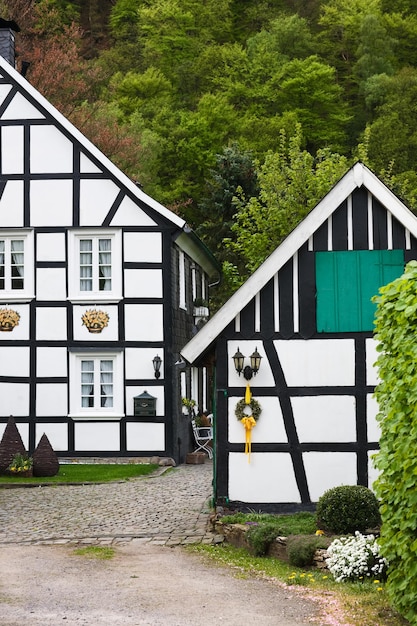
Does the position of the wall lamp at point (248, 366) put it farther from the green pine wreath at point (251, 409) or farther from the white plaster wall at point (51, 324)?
the white plaster wall at point (51, 324)

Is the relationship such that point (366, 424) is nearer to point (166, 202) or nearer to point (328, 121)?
point (166, 202)

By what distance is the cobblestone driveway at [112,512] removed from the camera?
1292 centimetres

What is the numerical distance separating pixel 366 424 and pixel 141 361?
8.90m

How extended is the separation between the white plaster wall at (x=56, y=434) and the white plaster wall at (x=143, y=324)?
246cm

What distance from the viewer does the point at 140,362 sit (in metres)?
21.5

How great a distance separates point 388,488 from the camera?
8.38 m

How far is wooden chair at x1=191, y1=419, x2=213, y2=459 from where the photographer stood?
23875 mm

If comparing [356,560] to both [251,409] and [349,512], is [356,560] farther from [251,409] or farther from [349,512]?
[251,409]

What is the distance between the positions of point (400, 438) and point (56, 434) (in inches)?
568

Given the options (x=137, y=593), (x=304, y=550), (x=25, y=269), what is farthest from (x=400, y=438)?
(x=25, y=269)

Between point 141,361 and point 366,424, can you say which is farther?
point 141,361

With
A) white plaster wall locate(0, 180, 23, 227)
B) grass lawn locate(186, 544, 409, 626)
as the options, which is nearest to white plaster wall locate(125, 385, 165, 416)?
white plaster wall locate(0, 180, 23, 227)

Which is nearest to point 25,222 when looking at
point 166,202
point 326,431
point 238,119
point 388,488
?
point 326,431

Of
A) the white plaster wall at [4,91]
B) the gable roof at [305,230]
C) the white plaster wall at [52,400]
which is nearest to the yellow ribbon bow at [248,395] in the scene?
the gable roof at [305,230]
